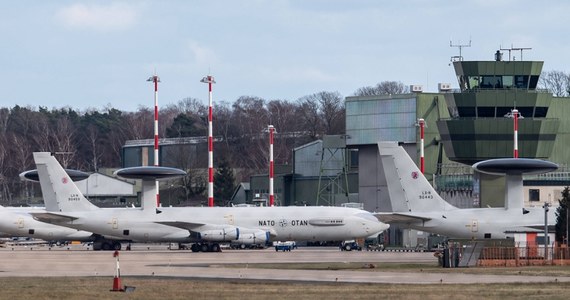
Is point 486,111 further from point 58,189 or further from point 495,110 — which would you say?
point 58,189

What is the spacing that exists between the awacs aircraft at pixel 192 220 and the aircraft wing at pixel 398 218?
14305mm

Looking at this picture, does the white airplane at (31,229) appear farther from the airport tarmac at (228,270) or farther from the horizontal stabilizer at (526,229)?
the horizontal stabilizer at (526,229)

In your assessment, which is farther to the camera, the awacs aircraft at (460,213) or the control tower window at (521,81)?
the control tower window at (521,81)

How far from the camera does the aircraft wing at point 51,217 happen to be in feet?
344

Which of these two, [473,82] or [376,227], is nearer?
[376,227]

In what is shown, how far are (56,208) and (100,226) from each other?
13.8 feet

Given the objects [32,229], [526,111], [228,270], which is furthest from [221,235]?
[526,111]

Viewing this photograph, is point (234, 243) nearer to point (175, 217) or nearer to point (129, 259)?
point (175, 217)

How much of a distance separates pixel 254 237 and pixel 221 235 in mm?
2696

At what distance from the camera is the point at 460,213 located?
9262 centimetres

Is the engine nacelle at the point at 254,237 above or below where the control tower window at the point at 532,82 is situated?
below

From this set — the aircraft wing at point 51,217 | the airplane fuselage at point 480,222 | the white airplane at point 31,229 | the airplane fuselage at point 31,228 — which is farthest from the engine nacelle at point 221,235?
the airplane fuselage at point 480,222

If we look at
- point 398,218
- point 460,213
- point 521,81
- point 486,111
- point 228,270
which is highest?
point 521,81

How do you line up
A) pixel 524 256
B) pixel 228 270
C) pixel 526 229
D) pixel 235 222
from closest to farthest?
pixel 228 270 < pixel 524 256 < pixel 526 229 < pixel 235 222
